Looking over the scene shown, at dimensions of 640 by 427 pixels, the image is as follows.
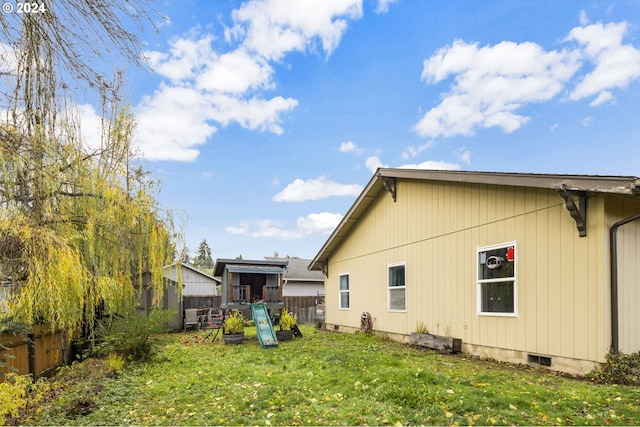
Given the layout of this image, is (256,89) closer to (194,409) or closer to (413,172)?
(413,172)

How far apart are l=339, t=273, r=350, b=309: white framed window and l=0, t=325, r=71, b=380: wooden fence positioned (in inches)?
336

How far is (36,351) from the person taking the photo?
6891mm

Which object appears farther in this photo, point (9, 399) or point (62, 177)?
point (62, 177)

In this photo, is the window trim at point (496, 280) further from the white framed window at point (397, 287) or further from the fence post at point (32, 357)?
the fence post at point (32, 357)

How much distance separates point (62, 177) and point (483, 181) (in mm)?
6860

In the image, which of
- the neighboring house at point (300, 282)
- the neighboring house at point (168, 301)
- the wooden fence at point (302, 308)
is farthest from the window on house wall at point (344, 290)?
the neighboring house at point (300, 282)

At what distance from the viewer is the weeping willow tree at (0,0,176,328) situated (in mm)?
3273

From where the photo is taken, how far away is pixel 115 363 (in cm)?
756

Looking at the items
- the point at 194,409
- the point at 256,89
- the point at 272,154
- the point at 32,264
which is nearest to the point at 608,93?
the point at 256,89

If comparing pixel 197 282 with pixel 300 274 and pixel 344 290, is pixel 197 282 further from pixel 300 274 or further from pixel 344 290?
pixel 344 290

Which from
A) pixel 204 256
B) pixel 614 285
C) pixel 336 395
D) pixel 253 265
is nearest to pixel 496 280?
pixel 614 285

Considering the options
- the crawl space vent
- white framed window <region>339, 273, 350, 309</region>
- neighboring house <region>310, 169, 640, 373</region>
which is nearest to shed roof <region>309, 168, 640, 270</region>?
neighboring house <region>310, 169, 640, 373</region>

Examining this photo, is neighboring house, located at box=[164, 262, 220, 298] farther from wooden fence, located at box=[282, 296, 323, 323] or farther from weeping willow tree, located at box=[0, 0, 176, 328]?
weeping willow tree, located at box=[0, 0, 176, 328]

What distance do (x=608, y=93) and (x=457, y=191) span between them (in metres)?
→ 5.77
